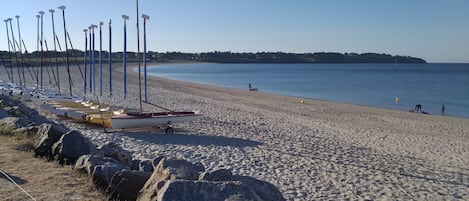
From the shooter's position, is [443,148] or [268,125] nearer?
[443,148]

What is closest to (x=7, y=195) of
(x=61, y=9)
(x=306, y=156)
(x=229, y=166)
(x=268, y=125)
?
(x=229, y=166)

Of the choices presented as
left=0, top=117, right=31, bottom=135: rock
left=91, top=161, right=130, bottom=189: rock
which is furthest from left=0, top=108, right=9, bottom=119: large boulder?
left=91, top=161, right=130, bottom=189: rock

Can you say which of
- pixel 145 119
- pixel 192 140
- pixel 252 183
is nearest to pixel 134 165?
pixel 252 183

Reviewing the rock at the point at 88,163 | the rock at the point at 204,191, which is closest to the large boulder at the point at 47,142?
the rock at the point at 88,163

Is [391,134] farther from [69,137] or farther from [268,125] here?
[69,137]

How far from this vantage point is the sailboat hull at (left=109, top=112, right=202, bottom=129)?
45.4ft

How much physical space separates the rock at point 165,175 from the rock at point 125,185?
416 mm

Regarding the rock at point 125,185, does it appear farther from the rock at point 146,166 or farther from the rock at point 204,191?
the rock at point 204,191

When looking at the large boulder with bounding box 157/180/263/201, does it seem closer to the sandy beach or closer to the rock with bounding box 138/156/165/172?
the rock with bounding box 138/156/165/172

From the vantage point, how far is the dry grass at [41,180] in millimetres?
5484

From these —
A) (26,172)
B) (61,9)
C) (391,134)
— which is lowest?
(391,134)

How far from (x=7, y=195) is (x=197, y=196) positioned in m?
2.55

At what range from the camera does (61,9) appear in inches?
867

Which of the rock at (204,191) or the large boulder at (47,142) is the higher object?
the rock at (204,191)
